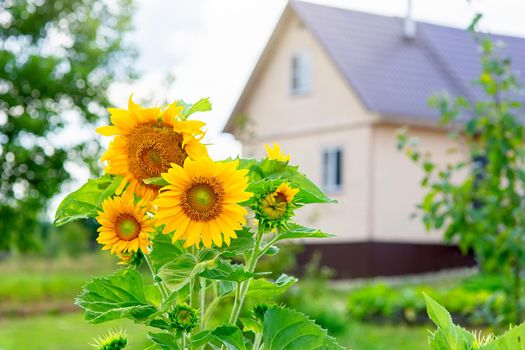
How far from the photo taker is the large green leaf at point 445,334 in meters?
1.47

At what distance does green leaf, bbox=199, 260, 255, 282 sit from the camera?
5.33 feet

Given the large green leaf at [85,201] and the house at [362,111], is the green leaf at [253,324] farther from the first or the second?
the house at [362,111]

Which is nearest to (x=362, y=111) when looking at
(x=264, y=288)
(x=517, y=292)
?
(x=517, y=292)

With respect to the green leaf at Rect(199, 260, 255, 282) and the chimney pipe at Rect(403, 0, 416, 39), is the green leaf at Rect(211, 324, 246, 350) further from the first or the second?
the chimney pipe at Rect(403, 0, 416, 39)

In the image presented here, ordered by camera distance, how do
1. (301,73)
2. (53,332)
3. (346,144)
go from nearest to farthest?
(53,332), (346,144), (301,73)

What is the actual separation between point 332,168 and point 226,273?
20.2 meters

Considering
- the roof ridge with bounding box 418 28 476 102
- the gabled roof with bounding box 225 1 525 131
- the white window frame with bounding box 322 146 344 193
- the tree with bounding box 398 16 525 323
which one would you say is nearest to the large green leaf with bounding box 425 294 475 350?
the tree with bounding box 398 16 525 323

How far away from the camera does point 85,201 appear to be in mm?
1849

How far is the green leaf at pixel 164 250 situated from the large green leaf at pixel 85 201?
0.43 ft

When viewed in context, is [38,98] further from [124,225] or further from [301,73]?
[124,225]

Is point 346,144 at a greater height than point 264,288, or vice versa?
point 346,144

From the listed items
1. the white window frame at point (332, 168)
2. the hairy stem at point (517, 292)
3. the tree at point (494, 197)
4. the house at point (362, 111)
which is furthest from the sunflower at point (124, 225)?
the white window frame at point (332, 168)

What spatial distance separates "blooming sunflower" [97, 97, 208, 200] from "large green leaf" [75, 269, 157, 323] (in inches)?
5.9

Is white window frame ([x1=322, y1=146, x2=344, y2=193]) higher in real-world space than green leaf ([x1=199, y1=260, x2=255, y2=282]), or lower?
higher
